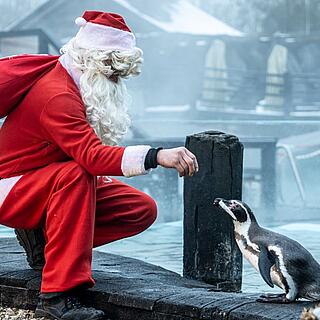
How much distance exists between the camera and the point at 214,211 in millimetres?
3621

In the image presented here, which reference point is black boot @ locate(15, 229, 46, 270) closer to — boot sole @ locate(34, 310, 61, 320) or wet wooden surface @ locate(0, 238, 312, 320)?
wet wooden surface @ locate(0, 238, 312, 320)

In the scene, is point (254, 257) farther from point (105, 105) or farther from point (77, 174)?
point (105, 105)

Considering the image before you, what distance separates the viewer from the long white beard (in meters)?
3.12

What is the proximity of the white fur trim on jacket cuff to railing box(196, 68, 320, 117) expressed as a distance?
63.1ft

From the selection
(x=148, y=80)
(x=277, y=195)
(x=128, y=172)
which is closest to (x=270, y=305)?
(x=128, y=172)

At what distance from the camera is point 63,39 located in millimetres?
25141

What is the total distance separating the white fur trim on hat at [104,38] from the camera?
3.18m

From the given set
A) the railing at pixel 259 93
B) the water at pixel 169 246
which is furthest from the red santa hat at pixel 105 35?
the railing at pixel 259 93

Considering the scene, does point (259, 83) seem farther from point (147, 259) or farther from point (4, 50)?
point (147, 259)

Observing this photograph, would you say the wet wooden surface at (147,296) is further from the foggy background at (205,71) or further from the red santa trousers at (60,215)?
the foggy background at (205,71)

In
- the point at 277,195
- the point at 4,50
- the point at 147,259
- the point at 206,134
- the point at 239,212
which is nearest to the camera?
the point at 239,212

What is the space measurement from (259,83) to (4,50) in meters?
12.2

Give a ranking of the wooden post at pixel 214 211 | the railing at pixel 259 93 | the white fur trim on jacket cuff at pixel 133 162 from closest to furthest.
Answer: the white fur trim on jacket cuff at pixel 133 162, the wooden post at pixel 214 211, the railing at pixel 259 93

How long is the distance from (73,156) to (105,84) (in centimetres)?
28
